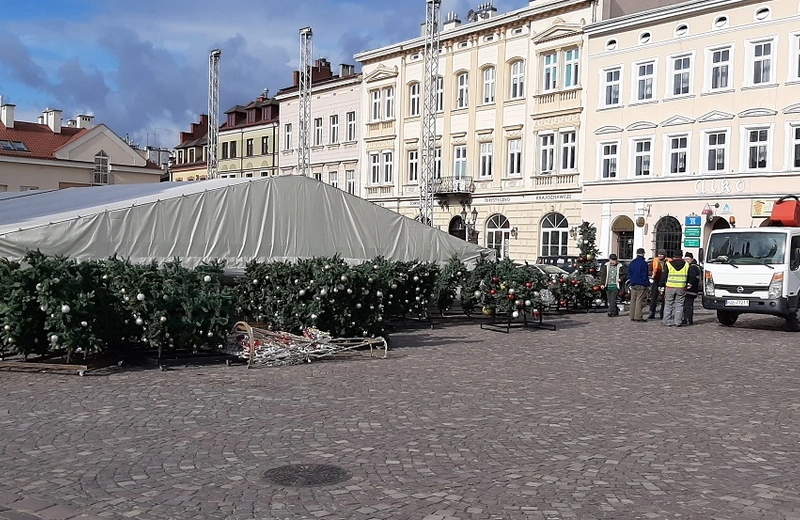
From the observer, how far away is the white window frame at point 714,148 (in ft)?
111

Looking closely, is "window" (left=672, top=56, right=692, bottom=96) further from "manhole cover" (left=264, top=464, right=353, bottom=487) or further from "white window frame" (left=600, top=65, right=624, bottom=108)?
"manhole cover" (left=264, top=464, right=353, bottom=487)

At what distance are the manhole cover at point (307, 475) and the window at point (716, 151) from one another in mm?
31129

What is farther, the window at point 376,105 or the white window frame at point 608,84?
the window at point 376,105

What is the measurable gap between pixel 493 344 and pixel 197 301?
6.07 metres

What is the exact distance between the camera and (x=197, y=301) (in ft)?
38.9

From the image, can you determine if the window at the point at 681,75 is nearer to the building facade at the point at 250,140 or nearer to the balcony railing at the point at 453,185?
the balcony railing at the point at 453,185

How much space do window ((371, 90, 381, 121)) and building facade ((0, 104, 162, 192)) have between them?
22.0 m

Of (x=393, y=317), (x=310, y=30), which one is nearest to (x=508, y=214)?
(x=310, y=30)

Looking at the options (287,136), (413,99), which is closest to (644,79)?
(413,99)

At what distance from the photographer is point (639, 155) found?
37219 millimetres

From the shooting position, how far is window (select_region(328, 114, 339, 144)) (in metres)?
53.9

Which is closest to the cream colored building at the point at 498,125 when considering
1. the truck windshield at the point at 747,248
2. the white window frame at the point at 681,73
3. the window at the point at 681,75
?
the white window frame at the point at 681,73

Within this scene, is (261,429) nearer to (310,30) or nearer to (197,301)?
(197,301)

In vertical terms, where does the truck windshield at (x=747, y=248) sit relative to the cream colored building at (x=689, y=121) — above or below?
below
